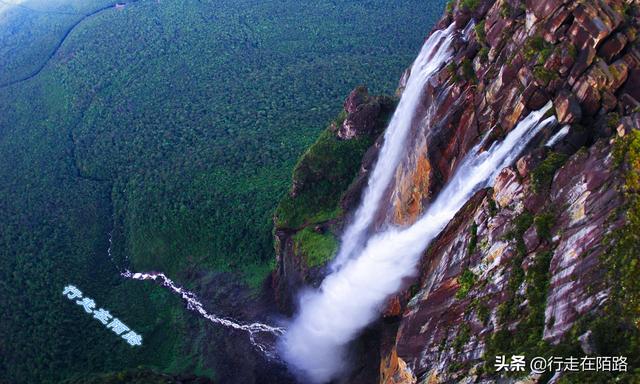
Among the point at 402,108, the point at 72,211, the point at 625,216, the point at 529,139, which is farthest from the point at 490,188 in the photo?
the point at 72,211

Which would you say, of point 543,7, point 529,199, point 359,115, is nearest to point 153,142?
point 359,115

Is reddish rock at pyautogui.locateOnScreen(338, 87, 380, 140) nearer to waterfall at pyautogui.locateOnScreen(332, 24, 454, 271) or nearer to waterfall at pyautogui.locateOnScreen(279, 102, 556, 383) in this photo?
waterfall at pyautogui.locateOnScreen(332, 24, 454, 271)

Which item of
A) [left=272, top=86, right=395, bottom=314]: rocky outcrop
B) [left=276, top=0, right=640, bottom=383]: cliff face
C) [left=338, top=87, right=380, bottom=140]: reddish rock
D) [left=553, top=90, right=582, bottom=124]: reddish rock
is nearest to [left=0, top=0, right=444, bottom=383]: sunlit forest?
[left=272, top=86, right=395, bottom=314]: rocky outcrop

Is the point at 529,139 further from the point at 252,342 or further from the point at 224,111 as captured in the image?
the point at 224,111

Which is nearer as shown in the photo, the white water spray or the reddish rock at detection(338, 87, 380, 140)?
the white water spray

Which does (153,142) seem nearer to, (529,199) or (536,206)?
(529,199)

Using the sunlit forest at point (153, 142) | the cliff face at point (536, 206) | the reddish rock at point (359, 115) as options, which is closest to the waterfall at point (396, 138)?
the cliff face at point (536, 206)
